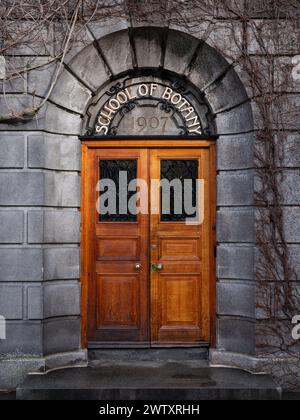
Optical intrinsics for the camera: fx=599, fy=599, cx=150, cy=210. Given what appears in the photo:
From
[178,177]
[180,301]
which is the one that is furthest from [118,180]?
[180,301]

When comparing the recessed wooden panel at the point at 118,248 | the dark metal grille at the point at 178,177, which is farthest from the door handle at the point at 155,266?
the dark metal grille at the point at 178,177

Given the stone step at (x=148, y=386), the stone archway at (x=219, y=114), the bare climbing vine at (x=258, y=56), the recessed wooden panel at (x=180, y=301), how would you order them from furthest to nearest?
the recessed wooden panel at (x=180, y=301) → the stone archway at (x=219, y=114) → the bare climbing vine at (x=258, y=56) → the stone step at (x=148, y=386)

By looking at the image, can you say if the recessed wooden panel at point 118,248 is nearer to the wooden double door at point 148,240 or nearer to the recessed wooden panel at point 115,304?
the wooden double door at point 148,240

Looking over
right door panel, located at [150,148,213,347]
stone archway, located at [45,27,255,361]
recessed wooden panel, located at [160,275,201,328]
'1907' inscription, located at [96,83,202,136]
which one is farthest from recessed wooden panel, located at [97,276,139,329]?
'1907' inscription, located at [96,83,202,136]

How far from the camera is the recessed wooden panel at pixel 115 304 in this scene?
9188mm

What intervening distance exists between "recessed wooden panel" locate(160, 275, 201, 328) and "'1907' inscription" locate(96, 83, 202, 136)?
2.30 metres

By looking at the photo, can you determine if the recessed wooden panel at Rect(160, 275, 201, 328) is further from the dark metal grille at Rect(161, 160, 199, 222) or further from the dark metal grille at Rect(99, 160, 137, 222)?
the dark metal grille at Rect(99, 160, 137, 222)

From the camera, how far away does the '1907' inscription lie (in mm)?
9250

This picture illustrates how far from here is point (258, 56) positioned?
8.66 m

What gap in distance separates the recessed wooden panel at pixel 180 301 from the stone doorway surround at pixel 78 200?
1.34 feet

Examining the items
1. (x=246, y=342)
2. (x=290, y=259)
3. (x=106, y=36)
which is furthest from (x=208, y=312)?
(x=106, y=36)

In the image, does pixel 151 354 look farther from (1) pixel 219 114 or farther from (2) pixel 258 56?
(2) pixel 258 56

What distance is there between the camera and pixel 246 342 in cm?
871
